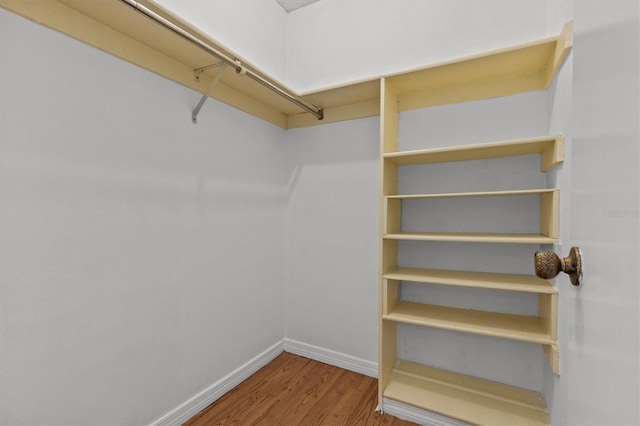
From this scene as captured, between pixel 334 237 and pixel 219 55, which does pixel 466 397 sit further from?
pixel 219 55

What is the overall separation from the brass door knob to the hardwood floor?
1.48 m

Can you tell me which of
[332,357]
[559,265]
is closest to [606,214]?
[559,265]

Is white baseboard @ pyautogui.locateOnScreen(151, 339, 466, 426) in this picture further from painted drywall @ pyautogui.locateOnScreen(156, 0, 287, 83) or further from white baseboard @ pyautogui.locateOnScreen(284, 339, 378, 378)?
painted drywall @ pyautogui.locateOnScreen(156, 0, 287, 83)

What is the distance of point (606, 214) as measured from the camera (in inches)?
17.1

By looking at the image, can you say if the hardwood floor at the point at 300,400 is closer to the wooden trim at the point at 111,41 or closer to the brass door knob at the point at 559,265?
the brass door knob at the point at 559,265

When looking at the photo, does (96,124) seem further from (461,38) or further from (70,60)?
(461,38)

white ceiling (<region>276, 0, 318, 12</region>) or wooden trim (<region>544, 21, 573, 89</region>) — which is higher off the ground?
white ceiling (<region>276, 0, 318, 12</region>)

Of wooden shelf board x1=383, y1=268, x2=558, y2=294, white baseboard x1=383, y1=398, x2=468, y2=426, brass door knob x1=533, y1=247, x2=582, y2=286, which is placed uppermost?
brass door knob x1=533, y1=247, x2=582, y2=286

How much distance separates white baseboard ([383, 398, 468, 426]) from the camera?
5.17 ft

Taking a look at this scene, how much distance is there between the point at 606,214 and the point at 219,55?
152cm

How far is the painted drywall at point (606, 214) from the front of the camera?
36cm

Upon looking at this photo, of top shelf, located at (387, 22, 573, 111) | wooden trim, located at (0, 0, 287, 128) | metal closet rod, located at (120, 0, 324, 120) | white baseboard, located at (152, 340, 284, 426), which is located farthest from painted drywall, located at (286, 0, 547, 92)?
white baseboard, located at (152, 340, 284, 426)

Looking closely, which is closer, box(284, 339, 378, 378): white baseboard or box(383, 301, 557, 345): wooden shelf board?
box(383, 301, 557, 345): wooden shelf board

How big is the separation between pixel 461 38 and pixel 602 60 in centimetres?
167
